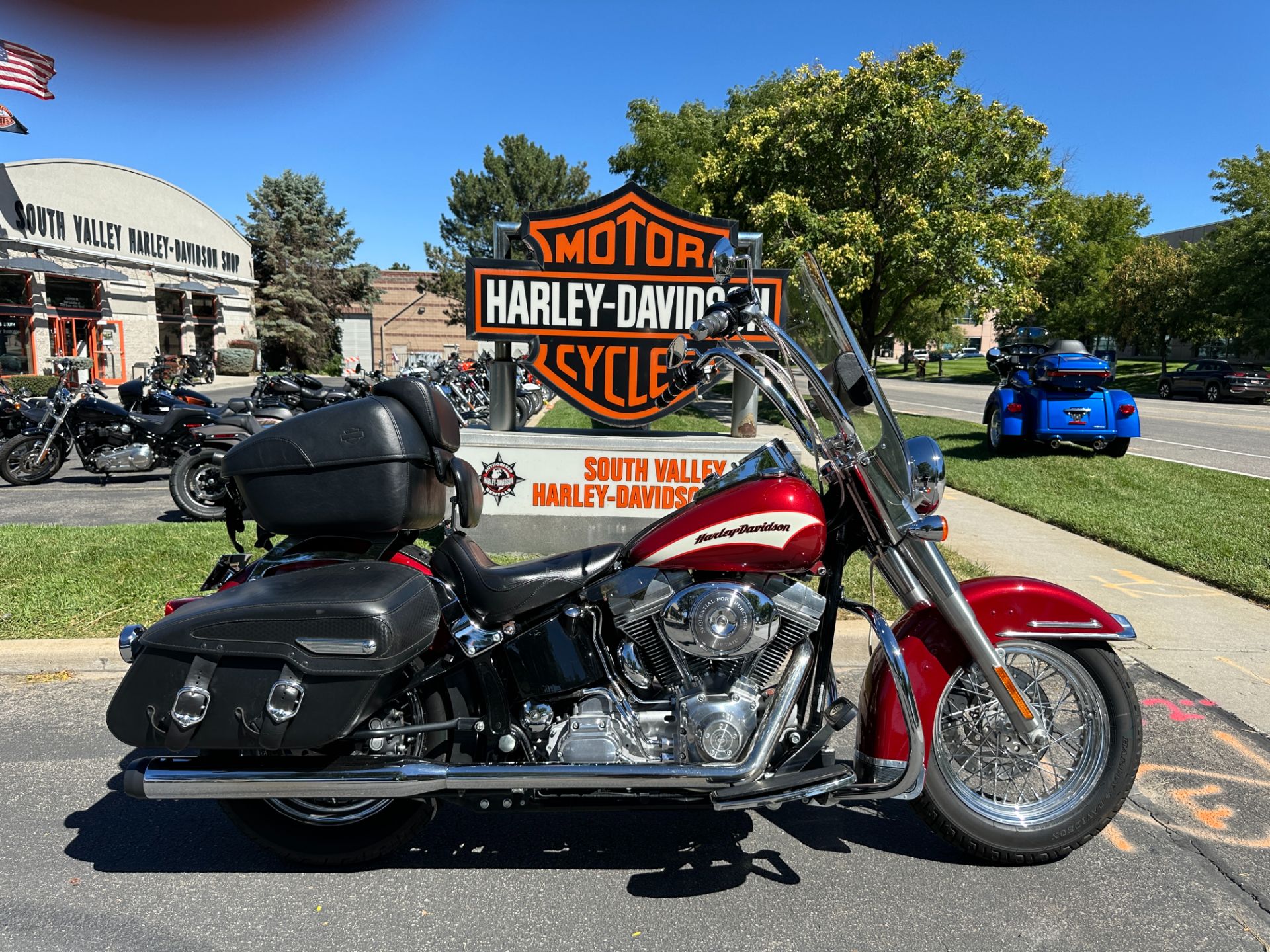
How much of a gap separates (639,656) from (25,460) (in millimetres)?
9712

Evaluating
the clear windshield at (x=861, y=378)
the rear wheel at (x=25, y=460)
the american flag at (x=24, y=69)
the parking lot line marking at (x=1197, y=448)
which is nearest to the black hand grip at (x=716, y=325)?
the clear windshield at (x=861, y=378)

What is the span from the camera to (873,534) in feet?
8.32

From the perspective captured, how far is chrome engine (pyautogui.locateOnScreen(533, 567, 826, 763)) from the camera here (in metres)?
2.33

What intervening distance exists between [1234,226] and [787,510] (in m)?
43.6

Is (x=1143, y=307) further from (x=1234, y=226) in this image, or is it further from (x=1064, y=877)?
(x=1064, y=877)

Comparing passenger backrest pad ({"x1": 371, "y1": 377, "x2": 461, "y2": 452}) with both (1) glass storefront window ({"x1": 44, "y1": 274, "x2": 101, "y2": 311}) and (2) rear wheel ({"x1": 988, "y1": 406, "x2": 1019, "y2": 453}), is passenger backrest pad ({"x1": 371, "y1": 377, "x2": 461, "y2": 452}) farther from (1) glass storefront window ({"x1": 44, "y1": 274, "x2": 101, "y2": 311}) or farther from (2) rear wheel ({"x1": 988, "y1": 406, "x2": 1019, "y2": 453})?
(1) glass storefront window ({"x1": 44, "y1": 274, "x2": 101, "y2": 311})

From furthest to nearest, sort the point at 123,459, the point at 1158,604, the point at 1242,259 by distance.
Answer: the point at 1242,259 < the point at 123,459 < the point at 1158,604

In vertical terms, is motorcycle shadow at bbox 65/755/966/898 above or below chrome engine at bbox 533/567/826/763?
below

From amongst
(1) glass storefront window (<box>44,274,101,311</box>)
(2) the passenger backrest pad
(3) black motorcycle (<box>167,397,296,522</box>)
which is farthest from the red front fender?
(1) glass storefront window (<box>44,274,101,311</box>)

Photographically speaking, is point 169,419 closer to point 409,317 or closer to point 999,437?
point 999,437

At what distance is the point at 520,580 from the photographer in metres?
2.43

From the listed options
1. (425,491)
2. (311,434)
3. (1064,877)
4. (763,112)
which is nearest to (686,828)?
(1064,877)

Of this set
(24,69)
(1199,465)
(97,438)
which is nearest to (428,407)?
(97,438)

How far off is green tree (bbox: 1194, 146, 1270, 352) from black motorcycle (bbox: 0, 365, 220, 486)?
40019 millimetres
